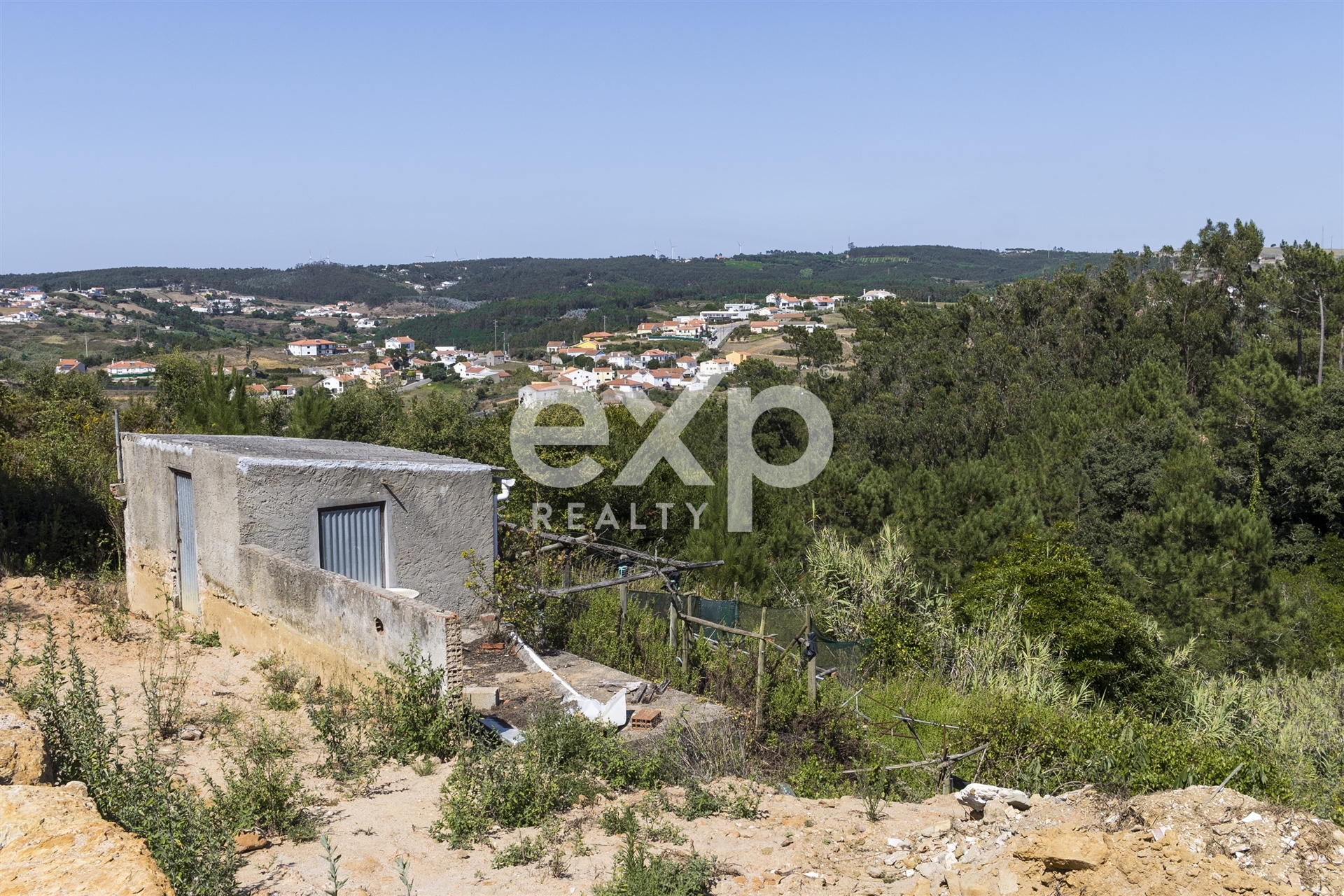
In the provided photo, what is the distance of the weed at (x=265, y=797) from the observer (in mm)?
4715

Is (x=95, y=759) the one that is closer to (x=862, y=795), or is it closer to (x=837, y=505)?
(x=862, y=795)

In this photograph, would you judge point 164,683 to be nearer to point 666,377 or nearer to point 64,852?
point 64,852

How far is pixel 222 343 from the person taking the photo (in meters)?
95.6

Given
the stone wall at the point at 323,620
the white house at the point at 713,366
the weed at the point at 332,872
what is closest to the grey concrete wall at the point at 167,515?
the stone wall at the point at 323,620

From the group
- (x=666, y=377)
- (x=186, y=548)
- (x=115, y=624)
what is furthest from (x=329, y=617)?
(x=666, y=377)

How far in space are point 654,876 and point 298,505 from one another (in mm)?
5212

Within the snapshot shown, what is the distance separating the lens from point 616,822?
517 cm

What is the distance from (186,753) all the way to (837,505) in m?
15.2

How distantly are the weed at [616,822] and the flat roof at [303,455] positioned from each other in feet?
14.1

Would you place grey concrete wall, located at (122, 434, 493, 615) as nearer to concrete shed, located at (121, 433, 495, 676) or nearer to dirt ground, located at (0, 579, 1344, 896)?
concrete shed, located at (121, 433, 495, 676)

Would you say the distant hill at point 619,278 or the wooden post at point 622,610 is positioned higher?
the distant hill at point 619,278

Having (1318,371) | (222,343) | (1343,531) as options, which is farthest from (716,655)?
(222,343)

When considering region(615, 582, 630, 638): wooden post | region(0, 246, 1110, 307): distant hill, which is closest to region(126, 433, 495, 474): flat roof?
region(615, 582, 630, 638): wooden post

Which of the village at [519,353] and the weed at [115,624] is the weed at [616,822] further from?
the village at [519,353]
